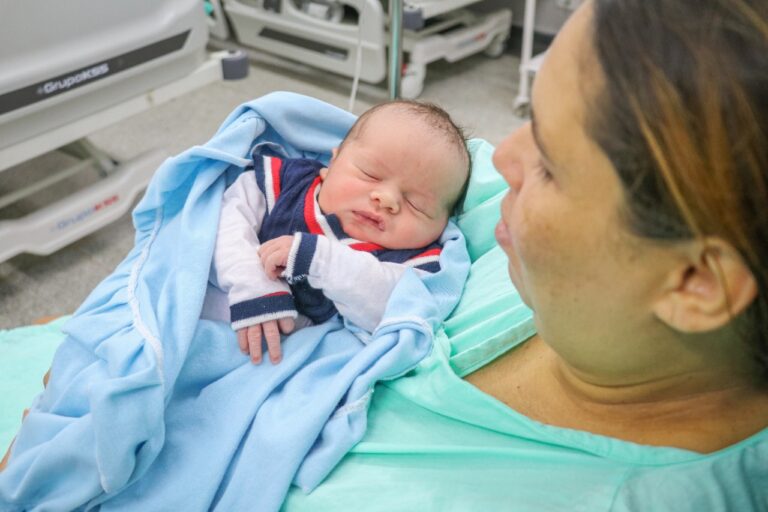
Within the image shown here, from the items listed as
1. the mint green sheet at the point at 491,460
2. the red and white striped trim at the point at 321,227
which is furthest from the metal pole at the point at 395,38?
the mint green sheet at the point at 491,460

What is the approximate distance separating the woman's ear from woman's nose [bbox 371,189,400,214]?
20.9 inches

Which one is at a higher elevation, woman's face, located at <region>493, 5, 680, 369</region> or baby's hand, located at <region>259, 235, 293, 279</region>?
woman's face, located at <region>493, 5, 680, 369</region>

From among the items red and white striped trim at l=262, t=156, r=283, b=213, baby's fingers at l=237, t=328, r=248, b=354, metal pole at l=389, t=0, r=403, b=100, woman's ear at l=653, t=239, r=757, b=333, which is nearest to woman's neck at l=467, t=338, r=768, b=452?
woman's ear at l=653, t=239, r=757, b=333

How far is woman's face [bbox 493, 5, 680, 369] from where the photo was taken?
0.51 metres

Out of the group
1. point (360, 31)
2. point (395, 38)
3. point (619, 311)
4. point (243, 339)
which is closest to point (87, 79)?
point (395, 38)

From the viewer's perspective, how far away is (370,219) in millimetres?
1041

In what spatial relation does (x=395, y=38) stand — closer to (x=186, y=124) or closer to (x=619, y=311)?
(x=186, y=124)

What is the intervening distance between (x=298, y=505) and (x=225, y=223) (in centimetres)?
43

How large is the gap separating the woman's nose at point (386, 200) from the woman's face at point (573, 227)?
0.41m

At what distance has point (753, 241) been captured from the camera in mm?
466

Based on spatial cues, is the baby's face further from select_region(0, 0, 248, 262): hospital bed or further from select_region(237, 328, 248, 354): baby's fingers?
select_region(0, 0, 248, 262): hospital bed

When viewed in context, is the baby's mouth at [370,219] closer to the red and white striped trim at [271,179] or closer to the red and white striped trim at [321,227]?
the red and white striped trim at [321,227]

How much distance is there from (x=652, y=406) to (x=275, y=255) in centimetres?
50

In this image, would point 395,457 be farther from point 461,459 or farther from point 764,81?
point 764,81
